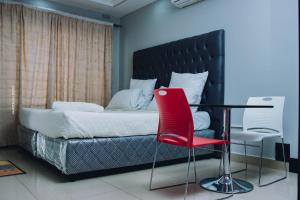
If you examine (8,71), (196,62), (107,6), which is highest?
(107,6)

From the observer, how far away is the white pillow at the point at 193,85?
3297mm

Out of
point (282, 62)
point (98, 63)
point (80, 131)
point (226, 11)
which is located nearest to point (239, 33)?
point (226, 11)

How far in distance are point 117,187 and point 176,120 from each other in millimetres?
769

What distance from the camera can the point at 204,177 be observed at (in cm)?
250

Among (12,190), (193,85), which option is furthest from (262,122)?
(12,190)

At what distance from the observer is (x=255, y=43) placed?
3018 millimetres

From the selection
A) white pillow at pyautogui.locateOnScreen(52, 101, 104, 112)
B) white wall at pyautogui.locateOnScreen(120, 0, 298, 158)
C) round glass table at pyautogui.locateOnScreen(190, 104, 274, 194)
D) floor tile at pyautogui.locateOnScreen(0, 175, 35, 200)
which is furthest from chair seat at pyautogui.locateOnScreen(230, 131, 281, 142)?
floor tile at pyautogui.locateOnScreen(0, 175, 35, 200)

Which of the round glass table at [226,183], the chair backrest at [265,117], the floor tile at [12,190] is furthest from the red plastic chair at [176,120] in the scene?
the floor tile at [12,190]

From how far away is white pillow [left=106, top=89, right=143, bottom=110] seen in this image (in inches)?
153

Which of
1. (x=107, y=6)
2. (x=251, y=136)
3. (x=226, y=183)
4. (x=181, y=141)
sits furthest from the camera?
(x=107, y=6)

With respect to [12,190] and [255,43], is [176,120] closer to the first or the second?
[12,190]

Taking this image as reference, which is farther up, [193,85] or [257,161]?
[193,85]

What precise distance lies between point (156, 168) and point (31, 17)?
316 cm

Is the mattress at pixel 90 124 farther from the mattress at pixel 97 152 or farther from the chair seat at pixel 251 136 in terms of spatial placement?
the chair seat at pixel 251 136
